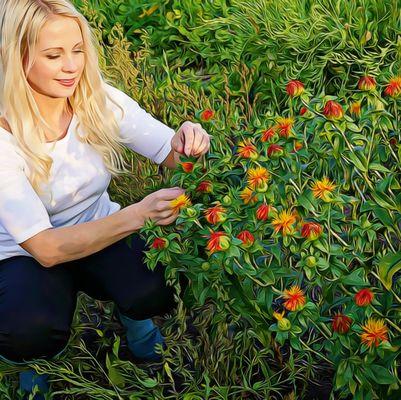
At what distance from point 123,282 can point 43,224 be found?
317 millimetres

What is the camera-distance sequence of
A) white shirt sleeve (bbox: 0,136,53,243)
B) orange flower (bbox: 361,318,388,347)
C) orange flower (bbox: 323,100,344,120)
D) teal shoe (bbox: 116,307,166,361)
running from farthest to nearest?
teal shoe (bbox: 116,307,166,361) < white shirt sleeve (bbox: 0,136,53,243) < orange flower (bbox: 323,100,344,120) < orange flower (bbox: 361,318,388,347)

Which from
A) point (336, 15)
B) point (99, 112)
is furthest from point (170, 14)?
point (99, 112)

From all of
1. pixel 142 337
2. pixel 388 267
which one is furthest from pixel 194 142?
pixel 142 337

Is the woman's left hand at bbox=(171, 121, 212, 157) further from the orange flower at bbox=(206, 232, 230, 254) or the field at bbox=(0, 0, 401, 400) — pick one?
the orange flower at bbox=(206, 232, 230, 254)

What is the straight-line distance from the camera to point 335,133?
182 centimetres

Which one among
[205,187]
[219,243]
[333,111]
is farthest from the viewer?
[205,187]

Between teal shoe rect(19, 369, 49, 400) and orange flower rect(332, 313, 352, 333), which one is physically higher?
orange flower rect(332, 313, 352, 333)

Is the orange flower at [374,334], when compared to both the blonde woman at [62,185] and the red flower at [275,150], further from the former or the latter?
the blonde woman at [62,185]

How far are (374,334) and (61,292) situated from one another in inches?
34.2

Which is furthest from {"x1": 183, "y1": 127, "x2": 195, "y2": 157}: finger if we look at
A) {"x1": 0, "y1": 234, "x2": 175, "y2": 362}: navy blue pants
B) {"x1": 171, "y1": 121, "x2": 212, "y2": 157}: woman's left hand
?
{"x1": 0, "y1": 234, "x2": 175, "y2": 362}: navy blue pants

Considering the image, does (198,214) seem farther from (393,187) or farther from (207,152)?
(393,187)

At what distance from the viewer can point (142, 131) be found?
7.74 feet

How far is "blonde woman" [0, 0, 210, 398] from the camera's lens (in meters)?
2.09

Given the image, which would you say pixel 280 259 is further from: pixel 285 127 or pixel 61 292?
pixel 61 292
